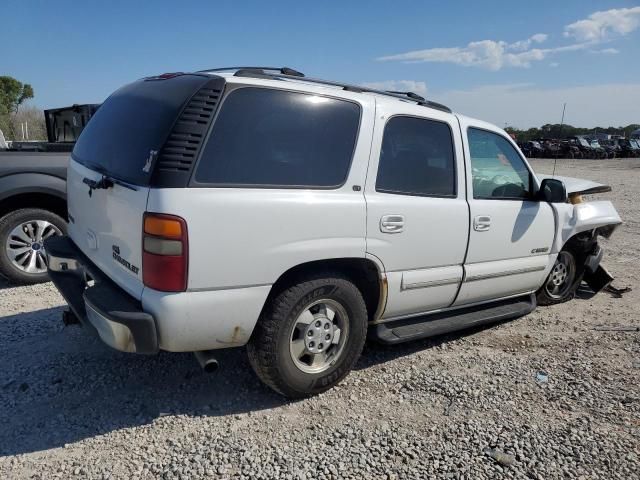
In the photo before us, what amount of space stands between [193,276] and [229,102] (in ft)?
3.11

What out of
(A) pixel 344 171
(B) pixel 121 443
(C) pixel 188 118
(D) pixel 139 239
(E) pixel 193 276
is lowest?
(B) pixel 121 443

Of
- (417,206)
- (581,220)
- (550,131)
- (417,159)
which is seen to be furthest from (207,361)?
(550,131)

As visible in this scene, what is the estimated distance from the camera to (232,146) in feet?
9.08

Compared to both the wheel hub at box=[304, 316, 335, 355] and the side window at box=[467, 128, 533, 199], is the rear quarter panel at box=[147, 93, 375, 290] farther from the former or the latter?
the side window at box=[467, 128, 533, 199]

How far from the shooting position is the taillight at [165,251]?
101 inches

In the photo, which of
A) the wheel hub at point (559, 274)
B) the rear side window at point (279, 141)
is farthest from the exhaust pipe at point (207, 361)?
the wheel hub at point (559, 274)

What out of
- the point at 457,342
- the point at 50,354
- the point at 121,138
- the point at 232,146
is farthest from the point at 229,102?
the point at 457,342

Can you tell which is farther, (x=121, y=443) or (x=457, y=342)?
(x=457, y=342)

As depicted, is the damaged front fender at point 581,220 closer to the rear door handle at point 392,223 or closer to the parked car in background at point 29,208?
the rear door handle at point 392,223

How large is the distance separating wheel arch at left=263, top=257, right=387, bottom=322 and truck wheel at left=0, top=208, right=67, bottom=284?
3284 mm

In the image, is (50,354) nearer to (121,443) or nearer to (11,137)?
(121,443)

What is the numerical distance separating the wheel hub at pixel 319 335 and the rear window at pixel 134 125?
4.29 ft

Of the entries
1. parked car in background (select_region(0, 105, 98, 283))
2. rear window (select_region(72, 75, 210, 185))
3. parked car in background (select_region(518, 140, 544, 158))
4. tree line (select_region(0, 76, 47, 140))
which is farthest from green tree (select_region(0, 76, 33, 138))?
rear window (select_region(72, 75, 210, 185))

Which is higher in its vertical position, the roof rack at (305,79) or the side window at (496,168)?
the roof rack at (305,79)
